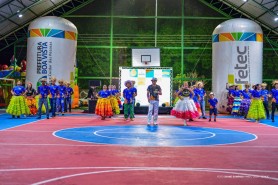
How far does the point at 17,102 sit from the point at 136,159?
1074 centimetres

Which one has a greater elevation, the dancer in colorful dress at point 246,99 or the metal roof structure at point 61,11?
the metal roof structure at point 61,11

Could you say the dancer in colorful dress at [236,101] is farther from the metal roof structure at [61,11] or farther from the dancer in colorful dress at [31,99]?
the dancer in colorful dress at [31,99]

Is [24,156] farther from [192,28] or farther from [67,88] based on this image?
[192,28]

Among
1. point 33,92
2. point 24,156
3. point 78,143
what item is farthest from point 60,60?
point 24,156

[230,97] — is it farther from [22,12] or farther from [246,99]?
[22,12]

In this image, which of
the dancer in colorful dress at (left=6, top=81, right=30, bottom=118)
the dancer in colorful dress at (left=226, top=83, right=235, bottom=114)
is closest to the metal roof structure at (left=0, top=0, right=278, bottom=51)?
the dancer in colorful dress at (left=226, top=83, right=235, bottom=114)

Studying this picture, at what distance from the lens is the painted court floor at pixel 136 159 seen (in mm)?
5141

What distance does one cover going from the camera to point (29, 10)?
23.6 metres

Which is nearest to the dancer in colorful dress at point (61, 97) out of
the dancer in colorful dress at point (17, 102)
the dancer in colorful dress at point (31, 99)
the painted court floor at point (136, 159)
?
the dancer in colorful dress at point (31, 99)

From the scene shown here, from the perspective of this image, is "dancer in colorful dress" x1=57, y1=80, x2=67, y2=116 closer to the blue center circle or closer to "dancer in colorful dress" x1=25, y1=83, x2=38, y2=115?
"dancer in colorful dress" x1=25, y1=83, x2=38, y2=115

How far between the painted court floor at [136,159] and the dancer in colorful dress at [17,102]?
5858mm

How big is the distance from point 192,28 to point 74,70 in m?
9.32

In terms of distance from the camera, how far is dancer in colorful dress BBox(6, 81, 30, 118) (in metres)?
15.9

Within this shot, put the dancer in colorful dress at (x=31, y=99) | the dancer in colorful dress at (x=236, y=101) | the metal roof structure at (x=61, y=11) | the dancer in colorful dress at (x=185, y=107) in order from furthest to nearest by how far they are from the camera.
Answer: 1. the metal roof structure at (x=61, y=11)
2. the dancer in colorful dress at (x=236, y=101)
3. the dancer in colorful dress at (x=31, y=99)
4. the dancer in colorful dress at (x=185, y=107)
